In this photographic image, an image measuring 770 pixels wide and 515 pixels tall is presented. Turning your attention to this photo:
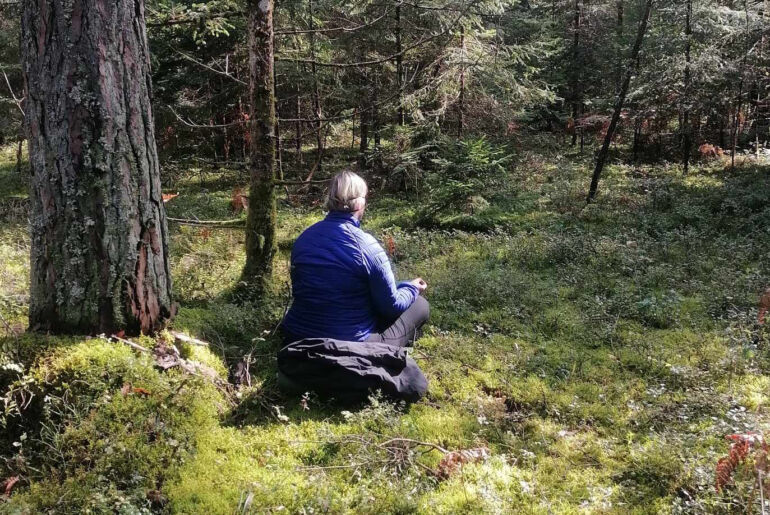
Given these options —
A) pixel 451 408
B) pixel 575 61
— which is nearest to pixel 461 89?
pixel 451 408

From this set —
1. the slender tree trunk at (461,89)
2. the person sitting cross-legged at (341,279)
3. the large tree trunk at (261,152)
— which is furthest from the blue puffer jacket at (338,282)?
the slender tree trunk at (461,89)

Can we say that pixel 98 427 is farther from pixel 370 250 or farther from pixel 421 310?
pixel 421 310

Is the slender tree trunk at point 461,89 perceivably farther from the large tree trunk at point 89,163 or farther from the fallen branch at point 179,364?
the fallen branch at point 179,364

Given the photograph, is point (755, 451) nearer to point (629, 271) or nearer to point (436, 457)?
point (436, 457)

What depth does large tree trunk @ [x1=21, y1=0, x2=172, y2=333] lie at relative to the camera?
3.16 meters

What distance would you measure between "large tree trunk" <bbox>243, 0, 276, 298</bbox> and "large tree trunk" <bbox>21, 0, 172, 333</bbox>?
174 cm

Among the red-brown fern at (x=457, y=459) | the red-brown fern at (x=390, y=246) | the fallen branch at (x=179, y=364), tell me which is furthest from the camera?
the red-brown fern at (x=390, y=246)

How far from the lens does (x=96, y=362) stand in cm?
331

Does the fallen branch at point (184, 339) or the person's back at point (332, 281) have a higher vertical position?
the person's back at point (332, 281)

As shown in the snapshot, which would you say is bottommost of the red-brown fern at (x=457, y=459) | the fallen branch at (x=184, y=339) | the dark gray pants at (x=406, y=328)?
the red-brown fern at (x=457, y=459)

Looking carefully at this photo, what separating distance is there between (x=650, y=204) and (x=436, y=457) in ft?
37.0

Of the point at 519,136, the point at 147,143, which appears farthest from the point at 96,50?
the point at 519,136

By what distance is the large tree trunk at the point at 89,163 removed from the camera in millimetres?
3162

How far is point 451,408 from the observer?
13.6 feet
